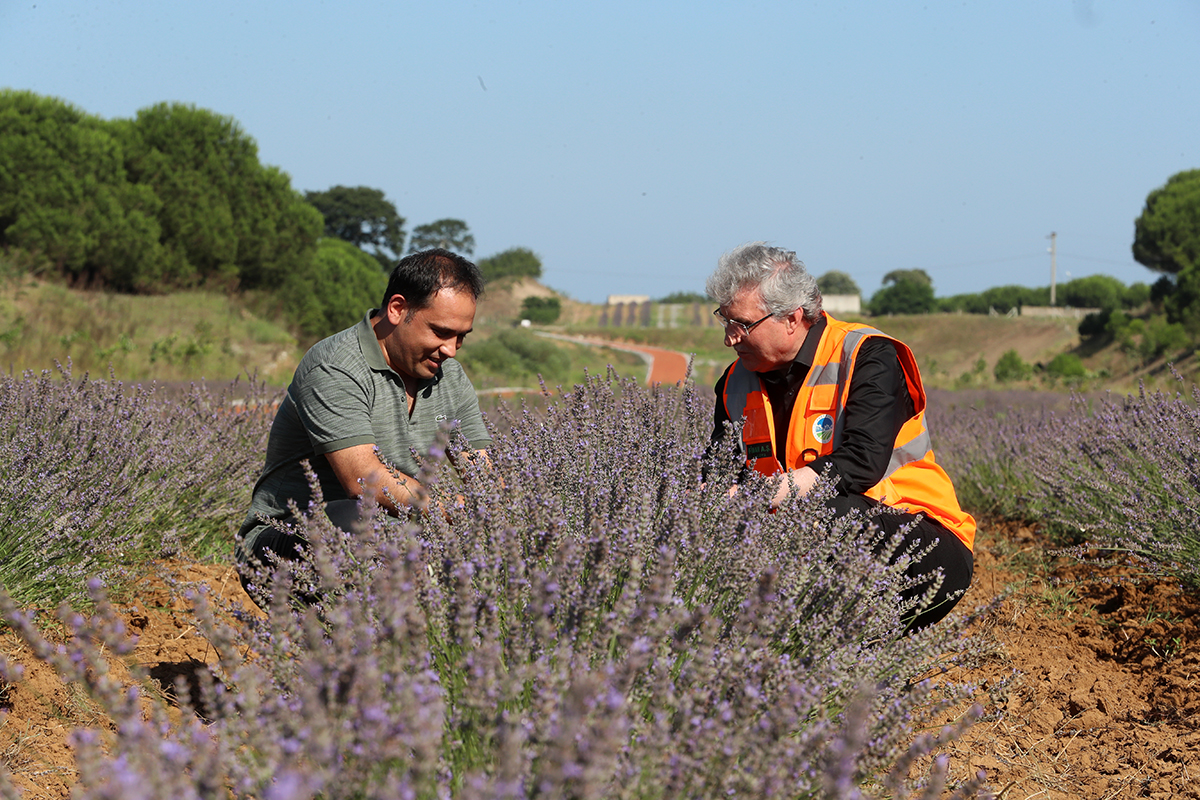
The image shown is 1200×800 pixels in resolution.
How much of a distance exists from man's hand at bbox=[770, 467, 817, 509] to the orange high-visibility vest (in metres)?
0.23

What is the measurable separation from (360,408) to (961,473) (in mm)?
4434

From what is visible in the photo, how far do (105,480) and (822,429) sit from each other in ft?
7.97

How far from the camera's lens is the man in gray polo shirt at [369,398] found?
2.79m

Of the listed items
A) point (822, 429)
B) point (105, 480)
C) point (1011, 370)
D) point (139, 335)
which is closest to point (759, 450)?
point (822, 429)

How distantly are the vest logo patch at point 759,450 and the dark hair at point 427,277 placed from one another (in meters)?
1.09

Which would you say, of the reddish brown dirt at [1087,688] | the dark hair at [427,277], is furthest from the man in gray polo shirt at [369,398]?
the reddish brown dirt at [1087,688]

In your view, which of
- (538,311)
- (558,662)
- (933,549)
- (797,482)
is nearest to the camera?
(558,662)

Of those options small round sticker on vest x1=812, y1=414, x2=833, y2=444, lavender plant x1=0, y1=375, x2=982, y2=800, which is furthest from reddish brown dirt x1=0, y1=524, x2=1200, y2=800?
small round sticker on vest x1=812, y1=414, x2=833, y2=444

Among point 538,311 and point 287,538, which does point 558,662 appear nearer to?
point 287,538

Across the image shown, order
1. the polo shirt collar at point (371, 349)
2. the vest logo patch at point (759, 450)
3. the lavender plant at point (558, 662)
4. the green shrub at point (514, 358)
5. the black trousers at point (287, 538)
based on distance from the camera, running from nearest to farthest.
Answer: the lavender plant at point (558, 662), the black trousers at point (287, 538), the polo shirt collar at point (371, 349), the vest logo patch at point (759, 450), the green shrub at point (514, 358)

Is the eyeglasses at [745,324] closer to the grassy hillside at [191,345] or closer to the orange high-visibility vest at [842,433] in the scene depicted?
the orange high-visibility vest at [842,433]

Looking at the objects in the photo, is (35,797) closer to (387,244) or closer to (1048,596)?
(1048,596)

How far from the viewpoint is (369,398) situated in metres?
2.95

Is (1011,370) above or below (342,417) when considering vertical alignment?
below
